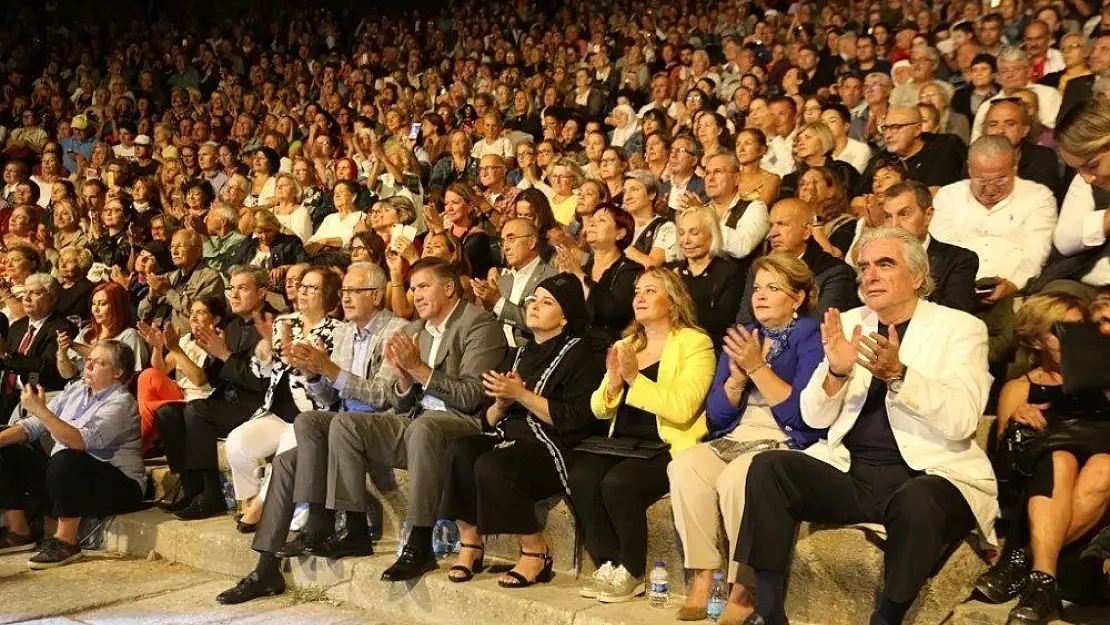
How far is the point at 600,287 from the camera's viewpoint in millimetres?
5785

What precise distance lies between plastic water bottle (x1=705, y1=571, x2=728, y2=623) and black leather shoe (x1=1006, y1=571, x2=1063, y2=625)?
3.05ft

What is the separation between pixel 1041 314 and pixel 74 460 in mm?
4510

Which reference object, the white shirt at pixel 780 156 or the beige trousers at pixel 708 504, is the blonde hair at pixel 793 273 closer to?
the beige trousers at pixel 708 504

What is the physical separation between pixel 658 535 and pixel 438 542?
44.3 inches

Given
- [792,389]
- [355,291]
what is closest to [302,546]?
[355,291]

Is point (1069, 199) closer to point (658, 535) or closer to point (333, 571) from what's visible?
point (658, 535)

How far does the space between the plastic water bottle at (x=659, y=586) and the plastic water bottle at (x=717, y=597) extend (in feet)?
0.68

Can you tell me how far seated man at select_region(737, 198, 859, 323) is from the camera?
5.09 meters

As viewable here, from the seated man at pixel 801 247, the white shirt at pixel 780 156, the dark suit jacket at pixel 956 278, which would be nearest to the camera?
the dark suit jacket at pixel 956 278

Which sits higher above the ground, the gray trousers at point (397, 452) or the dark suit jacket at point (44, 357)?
the dark suit jacket at point (44, 357)

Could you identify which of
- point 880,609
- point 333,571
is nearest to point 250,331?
point 333,571

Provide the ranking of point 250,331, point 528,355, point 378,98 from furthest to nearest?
point 378,98, point 250,331, point 528,355

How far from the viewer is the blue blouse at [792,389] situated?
408 centimetres

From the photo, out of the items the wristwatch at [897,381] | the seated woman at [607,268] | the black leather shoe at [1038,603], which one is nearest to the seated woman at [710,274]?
the seated woman at [607,268]
